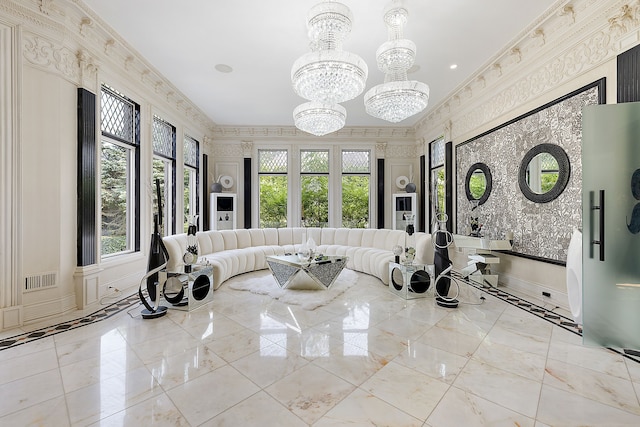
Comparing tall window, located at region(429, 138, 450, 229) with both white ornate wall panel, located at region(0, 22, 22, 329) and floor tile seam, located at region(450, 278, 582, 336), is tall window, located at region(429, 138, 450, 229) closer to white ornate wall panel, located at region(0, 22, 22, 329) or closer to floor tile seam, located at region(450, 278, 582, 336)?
floor tile seam, located at region(450, 278, 582, 336)

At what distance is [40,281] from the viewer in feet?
9.95

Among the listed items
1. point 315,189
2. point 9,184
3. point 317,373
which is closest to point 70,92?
point 9,184

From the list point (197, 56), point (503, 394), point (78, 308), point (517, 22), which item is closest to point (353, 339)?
point (503, 394)

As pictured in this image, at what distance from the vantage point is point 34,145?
118 inches

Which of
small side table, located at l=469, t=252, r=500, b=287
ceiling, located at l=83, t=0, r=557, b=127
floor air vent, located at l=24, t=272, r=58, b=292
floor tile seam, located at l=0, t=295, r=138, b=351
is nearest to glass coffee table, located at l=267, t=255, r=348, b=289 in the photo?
floor tile seam, located at l=0, t=295, r=138, b=351

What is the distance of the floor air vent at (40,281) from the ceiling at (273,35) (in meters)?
3.07

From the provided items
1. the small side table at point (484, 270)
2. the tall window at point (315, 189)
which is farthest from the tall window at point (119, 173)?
the small side table at point (484, 270)

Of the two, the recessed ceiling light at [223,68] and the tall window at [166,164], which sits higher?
the recessed ceiling light at [223,68]

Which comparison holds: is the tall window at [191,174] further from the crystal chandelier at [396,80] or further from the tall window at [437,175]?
the tall window at [437,175]

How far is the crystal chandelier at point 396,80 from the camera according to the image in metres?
2.95

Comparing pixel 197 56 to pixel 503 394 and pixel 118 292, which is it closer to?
pixel 118 292

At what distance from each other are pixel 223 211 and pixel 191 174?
1.21 metres

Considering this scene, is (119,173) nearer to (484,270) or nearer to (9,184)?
(9,184)

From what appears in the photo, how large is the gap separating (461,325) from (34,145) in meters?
4.93
